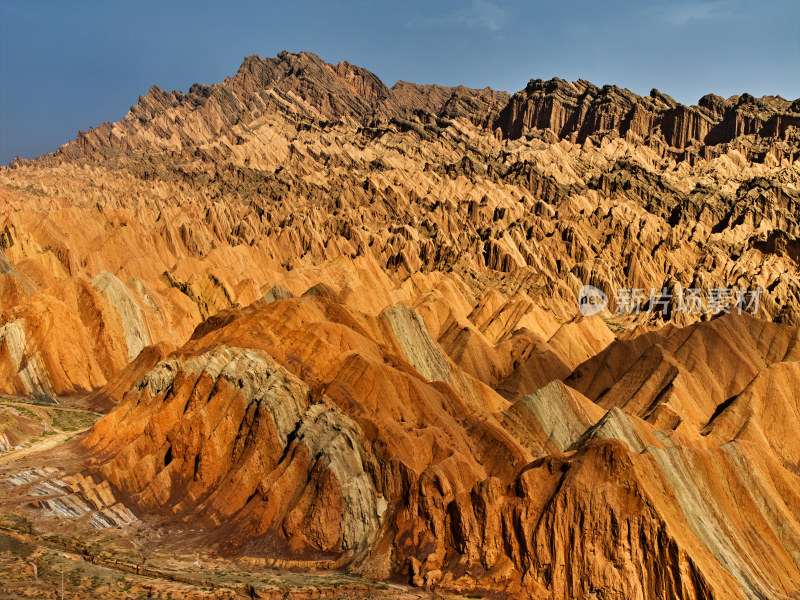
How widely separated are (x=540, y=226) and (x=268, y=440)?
406ft

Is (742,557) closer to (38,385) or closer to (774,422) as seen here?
(774,422)

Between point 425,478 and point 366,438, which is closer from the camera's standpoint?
point 425,478

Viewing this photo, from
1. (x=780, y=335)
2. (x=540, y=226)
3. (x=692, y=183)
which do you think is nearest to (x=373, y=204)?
(x=540, y=226)

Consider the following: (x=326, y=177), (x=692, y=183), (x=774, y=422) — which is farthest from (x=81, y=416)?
(x=692, y=183)

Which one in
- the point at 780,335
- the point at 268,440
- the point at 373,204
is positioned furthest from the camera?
the point at 373,204

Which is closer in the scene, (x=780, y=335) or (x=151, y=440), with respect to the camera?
(x=151, y=440)

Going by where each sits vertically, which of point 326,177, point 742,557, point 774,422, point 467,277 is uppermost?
point 326,177

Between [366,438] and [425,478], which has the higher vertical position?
[366,438]

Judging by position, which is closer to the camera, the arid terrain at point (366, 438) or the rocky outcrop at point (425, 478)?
the rocky outcrop at point (425, 478)

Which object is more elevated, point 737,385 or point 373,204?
point 373,204

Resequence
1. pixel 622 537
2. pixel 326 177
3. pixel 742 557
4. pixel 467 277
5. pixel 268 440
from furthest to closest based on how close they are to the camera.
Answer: pixel 326 177
pixel 467 277
pixel 268 440
pixel 742 557
pixel 622 537

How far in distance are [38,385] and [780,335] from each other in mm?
68017

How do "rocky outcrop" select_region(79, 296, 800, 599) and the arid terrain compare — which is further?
the arid terrain

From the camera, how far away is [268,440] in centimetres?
4372
